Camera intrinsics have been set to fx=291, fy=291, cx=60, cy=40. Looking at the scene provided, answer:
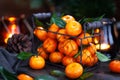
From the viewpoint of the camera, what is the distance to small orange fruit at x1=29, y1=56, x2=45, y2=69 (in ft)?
4.05

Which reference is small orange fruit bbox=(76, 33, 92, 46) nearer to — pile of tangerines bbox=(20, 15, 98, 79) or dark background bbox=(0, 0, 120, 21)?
pile of tangerines bbox=(20, 15, 98, 79)

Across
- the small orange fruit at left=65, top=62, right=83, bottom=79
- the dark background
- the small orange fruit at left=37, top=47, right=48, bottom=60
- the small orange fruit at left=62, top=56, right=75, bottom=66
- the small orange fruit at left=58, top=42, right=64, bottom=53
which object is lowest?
the small orange fruit at left=65, top=62, right=83, bottom=79

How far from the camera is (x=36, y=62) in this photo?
1.23 m

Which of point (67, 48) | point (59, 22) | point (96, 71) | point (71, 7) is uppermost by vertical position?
point (71, 7)

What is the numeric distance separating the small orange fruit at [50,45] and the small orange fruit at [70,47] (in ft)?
0.26

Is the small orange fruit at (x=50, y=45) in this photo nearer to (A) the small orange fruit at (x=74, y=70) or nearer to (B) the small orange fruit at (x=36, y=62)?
(B) the small orange fruit at (x=36, y=62)

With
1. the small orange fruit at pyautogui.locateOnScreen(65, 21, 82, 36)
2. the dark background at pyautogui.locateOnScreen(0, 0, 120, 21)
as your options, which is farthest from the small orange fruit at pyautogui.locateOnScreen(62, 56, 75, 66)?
the dark background at pyautogui.locateOnScreen(0, 0, 120, 21)

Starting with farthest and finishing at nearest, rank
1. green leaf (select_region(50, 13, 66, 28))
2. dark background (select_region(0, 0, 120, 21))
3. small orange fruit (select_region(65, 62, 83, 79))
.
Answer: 1. dark background (select_region(0, 0, 120, 21))
2. green leaf (select_region(50, 13, 66, 28))
3. small orange fruit (select_region(65, 62, 83, 79))

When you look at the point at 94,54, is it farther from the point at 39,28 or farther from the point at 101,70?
the point at 39,28

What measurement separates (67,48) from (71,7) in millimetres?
2610

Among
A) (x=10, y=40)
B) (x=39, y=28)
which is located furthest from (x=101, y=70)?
(x=10, y=40)

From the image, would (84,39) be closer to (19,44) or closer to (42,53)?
(42,53)

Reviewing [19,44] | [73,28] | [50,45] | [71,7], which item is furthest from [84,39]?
[71,7]

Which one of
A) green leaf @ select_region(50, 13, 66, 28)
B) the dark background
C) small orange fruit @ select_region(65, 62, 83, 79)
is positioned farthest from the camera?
the dark background
